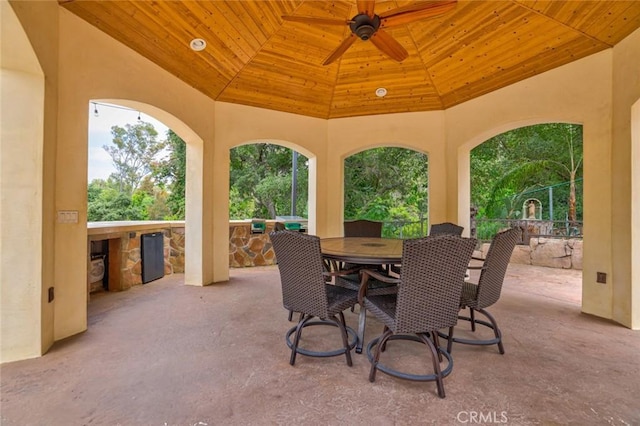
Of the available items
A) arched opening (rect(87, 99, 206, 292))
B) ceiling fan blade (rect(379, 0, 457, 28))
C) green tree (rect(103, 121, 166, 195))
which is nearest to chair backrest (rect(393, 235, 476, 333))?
ceiling fan blade (rect(379, 0, 457, 28))

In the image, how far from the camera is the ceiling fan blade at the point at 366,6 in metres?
2.30

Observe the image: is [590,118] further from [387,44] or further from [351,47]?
[351,47]

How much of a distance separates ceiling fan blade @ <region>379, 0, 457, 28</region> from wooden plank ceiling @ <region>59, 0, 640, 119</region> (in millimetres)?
727

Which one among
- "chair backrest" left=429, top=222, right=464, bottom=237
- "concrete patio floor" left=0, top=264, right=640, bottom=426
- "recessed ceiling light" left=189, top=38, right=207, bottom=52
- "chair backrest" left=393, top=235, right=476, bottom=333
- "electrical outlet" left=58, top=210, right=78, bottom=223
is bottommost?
"concrete patio floor" left=0, top=264, right=640, bottom=426

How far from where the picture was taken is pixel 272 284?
4508 mm

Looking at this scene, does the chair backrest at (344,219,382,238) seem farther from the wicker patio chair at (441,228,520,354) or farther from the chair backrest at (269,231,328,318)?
the chair backrest at (269,231,328,318)

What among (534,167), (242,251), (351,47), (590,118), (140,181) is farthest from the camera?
(140,181)

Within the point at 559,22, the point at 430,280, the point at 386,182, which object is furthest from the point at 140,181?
the point at 559,22

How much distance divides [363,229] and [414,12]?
102 inches

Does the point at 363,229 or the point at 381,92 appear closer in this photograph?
the point at 363,229

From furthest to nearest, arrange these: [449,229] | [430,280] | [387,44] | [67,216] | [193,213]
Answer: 1. [193,213]
2. [449,229]
3. [387,44]
4. [67,216]
5. [430,280]

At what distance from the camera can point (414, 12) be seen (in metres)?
2.36

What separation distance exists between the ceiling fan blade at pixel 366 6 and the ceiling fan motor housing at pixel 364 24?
31 millimetres

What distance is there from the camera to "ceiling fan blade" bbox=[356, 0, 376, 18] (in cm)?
230
